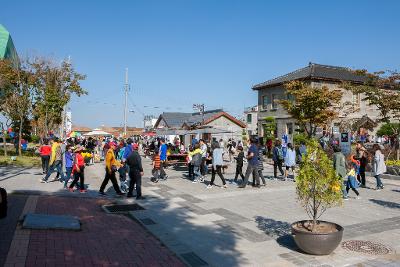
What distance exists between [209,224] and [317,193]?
278cm

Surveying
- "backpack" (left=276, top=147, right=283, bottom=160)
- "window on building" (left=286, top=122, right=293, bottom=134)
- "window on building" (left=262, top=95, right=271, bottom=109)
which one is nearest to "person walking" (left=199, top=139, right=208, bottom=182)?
"backpack" (left=276, top=147, right=283, bottom=160)

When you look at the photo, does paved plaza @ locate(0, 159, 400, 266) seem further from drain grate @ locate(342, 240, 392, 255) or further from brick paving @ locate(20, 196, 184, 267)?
drain grate @ locate(342, 240, 392, 255)

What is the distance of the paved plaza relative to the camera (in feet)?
20.0

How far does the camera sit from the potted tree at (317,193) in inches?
239

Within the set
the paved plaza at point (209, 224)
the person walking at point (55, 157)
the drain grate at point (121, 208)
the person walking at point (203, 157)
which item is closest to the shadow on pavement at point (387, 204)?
the paved plaza at point (209, 224)

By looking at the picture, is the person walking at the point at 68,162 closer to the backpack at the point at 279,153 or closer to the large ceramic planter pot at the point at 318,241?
the backpack at the point at 279,153

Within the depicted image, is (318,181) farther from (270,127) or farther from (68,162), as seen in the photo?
(270,127)

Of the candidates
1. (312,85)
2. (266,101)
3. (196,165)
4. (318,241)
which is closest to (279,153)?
(196,165)

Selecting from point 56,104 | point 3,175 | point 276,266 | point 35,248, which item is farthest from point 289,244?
point 56,104

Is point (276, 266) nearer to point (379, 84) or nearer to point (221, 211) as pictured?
point (221, 211)

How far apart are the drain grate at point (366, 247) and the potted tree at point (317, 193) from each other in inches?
21.3

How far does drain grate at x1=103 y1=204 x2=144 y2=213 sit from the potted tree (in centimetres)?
460

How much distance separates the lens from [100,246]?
6469 mm

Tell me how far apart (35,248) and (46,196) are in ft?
17.4
